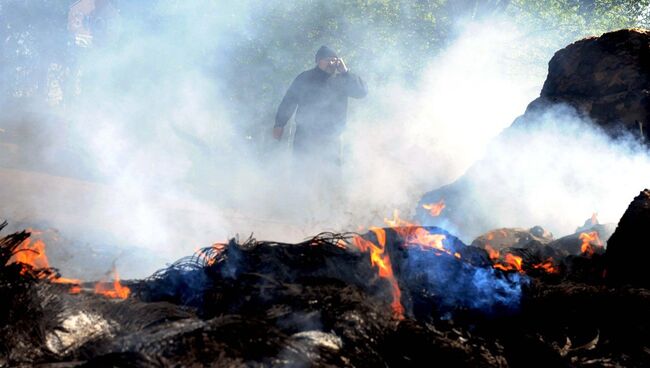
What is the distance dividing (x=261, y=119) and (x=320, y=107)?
6528 millimetres

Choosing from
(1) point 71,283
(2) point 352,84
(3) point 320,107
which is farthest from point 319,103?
(1) point 71,283

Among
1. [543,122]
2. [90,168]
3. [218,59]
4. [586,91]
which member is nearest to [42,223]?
[90,168]

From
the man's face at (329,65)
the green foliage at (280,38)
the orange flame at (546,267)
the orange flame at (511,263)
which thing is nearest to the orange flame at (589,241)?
the orange flame at (546,267)

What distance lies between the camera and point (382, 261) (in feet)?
9.35

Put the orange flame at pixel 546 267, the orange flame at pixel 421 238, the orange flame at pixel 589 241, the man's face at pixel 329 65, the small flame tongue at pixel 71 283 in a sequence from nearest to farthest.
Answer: the small flame tongue at pixel 71 283 < the orange flame at pixel 421 238 < the orange flame at pixel 546 267 < the orange flame at pixel 589 241 < the man's face at pixel 329 65

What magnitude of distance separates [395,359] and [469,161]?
51.9 feet

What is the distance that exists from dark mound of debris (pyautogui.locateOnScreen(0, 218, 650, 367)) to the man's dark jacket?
6.16 metres

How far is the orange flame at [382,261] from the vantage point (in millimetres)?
2494

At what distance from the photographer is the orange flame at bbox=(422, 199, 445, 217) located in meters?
8.34

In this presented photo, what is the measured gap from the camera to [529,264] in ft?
12.5

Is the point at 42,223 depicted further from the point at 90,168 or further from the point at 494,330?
the point at 494,330

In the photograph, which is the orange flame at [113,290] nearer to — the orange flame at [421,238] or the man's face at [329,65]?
the orange flame at [421,238]

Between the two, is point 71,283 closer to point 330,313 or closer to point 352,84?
point 330,313

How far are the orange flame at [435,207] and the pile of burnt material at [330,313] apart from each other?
16.9 feet
